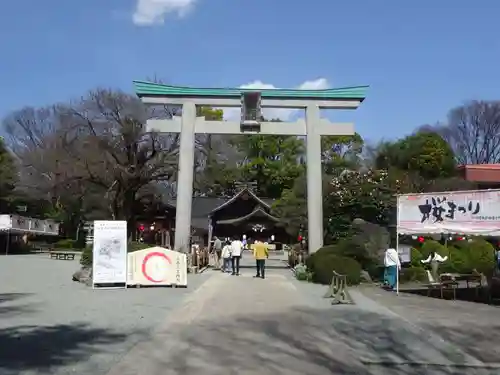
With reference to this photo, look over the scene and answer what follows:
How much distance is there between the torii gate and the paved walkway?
636 inches

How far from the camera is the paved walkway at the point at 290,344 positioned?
7996 millimetres

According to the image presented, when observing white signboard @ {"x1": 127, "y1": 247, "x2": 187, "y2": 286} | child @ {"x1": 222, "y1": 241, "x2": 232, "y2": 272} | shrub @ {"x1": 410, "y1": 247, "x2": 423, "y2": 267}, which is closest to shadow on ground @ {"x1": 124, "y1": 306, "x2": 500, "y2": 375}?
white signboard @ {"x1": 127, "y1": 247, "x2": 187, "y2": 286}

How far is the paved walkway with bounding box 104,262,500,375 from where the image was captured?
7996 mm

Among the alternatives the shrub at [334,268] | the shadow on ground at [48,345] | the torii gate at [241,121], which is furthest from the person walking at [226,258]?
the shadow on ground at [48,345]

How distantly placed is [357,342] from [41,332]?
207 inches

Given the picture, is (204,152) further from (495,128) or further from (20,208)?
(495,128)

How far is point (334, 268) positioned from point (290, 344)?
40.4 ft

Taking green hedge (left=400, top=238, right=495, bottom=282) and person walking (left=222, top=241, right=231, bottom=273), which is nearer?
green hedge (left=400, top=238, right=495, bottom=282)

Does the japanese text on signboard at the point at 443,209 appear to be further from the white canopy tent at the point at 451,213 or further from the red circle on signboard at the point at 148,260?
the red circle on signboard at the point at 148,260

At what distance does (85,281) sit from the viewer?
20344mm

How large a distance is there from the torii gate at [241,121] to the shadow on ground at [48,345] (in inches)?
797

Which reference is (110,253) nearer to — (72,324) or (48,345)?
(72,324)

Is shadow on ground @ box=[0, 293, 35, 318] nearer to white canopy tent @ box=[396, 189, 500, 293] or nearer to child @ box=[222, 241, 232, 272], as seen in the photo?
white canopy tent @ box=[396, 189, 500, 293]

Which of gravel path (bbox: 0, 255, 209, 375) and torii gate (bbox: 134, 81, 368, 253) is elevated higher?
torii gate (bbox: 134, 81, 368, 253)
